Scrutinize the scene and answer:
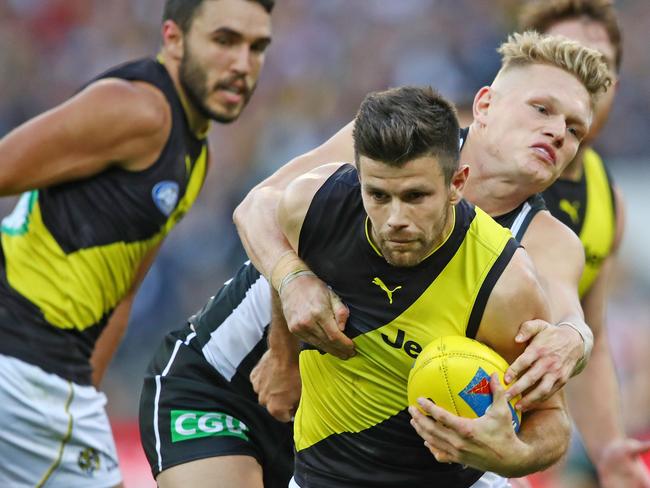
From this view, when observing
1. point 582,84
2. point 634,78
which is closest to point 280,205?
point 582,84

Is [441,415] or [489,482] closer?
[441,415]

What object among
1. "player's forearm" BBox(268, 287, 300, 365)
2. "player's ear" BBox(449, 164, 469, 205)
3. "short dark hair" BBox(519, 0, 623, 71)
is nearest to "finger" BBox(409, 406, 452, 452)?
"player's ear" BBox(449, 164, 469, 205)

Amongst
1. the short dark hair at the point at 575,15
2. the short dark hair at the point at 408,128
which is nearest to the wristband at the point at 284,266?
the short dark hair at the point at 408,128

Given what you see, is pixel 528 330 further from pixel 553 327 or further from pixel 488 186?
pixel 488 186

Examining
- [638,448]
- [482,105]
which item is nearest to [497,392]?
[482,105]

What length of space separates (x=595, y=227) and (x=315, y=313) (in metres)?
2.76

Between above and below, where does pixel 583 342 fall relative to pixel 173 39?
below

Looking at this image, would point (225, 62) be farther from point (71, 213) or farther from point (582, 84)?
point (582, 84)

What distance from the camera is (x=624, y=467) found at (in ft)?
17.8

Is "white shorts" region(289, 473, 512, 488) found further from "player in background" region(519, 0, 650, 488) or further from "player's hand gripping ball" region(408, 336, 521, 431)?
"player in background" region(519, 0, 650, 488)

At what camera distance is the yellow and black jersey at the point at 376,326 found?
345 cm

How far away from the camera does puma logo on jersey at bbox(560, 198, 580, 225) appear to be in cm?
564

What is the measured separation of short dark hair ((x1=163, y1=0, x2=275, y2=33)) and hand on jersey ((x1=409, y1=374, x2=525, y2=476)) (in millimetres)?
3247

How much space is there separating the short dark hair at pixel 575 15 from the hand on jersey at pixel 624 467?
2042mm
